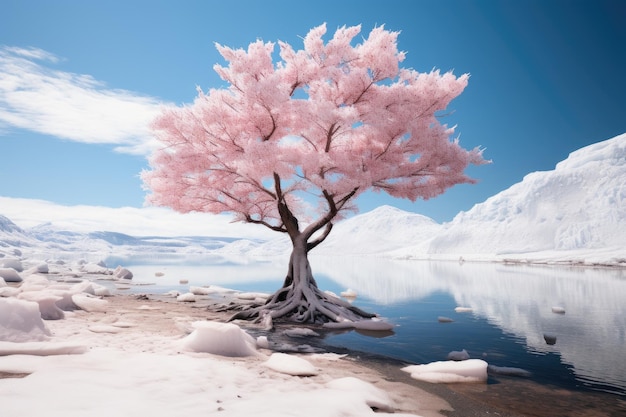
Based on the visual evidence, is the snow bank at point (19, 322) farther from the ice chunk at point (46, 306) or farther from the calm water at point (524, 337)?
the calm water at point (524, 337)

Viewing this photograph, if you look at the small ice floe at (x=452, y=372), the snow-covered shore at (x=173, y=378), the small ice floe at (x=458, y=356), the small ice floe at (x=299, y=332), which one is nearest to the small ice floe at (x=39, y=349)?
the snow-covered shore at (x=173, y=378)

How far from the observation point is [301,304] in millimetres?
13641

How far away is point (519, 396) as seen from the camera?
6105 millimetres

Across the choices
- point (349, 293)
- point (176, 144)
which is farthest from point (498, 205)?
point (176, 144)

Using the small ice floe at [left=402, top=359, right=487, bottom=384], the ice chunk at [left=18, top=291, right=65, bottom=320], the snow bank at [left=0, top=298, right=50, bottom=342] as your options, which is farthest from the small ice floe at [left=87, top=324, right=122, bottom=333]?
the small ice floe at [left=402, top=359, right=487, bottom=384]

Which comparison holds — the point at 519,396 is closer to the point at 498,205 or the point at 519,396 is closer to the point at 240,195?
the point at 240,195

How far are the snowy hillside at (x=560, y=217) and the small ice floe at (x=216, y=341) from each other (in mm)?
94330

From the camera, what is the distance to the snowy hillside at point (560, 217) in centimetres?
10288

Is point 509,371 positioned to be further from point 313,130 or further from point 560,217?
point 560,217

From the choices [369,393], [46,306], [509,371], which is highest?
[46,306]

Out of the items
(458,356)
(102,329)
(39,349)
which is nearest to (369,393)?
(458,356)

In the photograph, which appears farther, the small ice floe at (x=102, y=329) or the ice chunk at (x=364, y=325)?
the ice chunk at (x=364, y=325)

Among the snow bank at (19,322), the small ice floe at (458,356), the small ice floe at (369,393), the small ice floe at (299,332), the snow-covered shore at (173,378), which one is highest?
the snow bank at (19,322)

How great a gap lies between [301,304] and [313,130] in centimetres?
613
